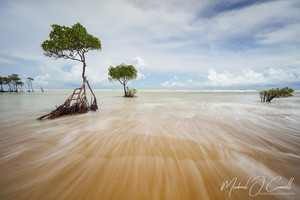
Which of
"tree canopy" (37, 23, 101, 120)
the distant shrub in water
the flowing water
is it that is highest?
"tree canopy" (37, 23, 101, 120)

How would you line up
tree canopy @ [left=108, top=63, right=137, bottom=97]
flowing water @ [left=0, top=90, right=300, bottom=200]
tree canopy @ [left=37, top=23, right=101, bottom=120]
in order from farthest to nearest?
tree canopy @ [left=108, top=63, right=137, bottom=97], tree canopy @ [left=37, top=23, right=101, bottom=120], flowing water @ [left=0, top=90, right=300, bottom=200]

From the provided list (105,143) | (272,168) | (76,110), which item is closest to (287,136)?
(272,168)

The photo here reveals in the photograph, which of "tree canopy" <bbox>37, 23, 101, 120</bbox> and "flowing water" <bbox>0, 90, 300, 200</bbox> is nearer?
"flowing water" <bbox>0, 90, 300, 200</bbox>

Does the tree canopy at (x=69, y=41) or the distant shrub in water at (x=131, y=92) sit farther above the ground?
the tree canopy at (x=69, y=41)

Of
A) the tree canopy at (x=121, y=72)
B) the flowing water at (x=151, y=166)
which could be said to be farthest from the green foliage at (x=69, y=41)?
the tree canopy at (x=121, y=72)

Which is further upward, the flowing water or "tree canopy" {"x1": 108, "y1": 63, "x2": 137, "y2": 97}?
"tree canopy" {"x1": 108, "y1": 63, "x2": 137, "y2": 97}

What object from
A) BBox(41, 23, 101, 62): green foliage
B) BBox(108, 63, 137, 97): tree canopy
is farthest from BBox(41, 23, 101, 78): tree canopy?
BBox(108, 63, 137, 97): tree canopy

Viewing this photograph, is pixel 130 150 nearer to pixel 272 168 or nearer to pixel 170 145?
pixel 170 145

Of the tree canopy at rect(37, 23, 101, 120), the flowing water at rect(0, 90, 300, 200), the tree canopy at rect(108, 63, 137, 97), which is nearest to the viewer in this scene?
the flowing water at rect(0, 90, 300, 200)

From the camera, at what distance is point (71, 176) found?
6.63ft

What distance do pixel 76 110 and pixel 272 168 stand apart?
9.89m

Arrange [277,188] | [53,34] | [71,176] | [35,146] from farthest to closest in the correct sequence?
[53,34], [35,146], [71,176], [277,188]

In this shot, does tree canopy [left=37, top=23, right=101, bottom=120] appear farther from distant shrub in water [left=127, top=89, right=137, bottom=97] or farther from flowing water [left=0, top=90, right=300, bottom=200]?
distant shrub in water [left=127, top=89, right=137, bottom=97]

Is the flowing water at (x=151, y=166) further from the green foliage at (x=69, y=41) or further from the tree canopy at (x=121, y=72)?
the tree canopy at (x=121, y=72)
